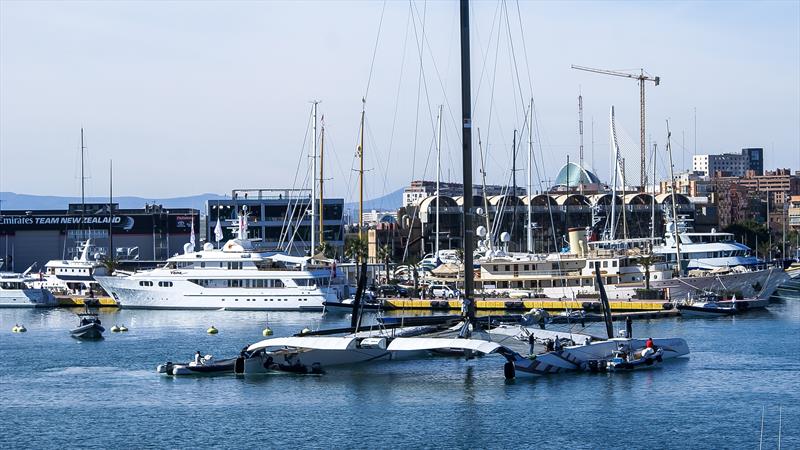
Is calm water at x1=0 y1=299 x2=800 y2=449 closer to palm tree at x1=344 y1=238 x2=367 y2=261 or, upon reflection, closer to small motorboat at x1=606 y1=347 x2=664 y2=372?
small motorboat at x1=606 y1=347 x2=664 y2=372

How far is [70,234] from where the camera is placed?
126 meters

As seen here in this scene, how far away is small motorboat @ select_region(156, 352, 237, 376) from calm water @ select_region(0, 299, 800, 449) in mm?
767

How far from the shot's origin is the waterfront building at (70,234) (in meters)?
126

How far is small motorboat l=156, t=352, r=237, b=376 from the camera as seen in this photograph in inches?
2000

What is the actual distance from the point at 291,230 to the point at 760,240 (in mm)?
62348

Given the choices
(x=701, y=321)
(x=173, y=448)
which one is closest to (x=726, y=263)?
(x=701, y=321)

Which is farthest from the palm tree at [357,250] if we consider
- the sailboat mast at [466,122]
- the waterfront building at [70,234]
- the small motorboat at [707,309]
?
the sailboat mast at [466,122]

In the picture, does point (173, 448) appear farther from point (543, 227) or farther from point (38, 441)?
point (543, 227)

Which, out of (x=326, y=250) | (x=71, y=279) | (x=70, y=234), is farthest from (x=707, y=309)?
(x=70, y=234)

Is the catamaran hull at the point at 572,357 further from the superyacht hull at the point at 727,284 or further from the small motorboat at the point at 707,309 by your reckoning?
the superyacht hull at the point at 727,284

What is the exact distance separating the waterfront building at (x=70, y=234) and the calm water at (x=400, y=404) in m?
66.7

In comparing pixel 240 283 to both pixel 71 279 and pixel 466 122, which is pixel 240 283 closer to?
pixel 71 279

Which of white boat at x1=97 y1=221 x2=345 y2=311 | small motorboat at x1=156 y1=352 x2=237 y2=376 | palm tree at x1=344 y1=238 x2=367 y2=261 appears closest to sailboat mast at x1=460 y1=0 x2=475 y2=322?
small motorboat at x1=156 y1=352 x2=237 y2=376

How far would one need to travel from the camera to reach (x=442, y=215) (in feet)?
478
